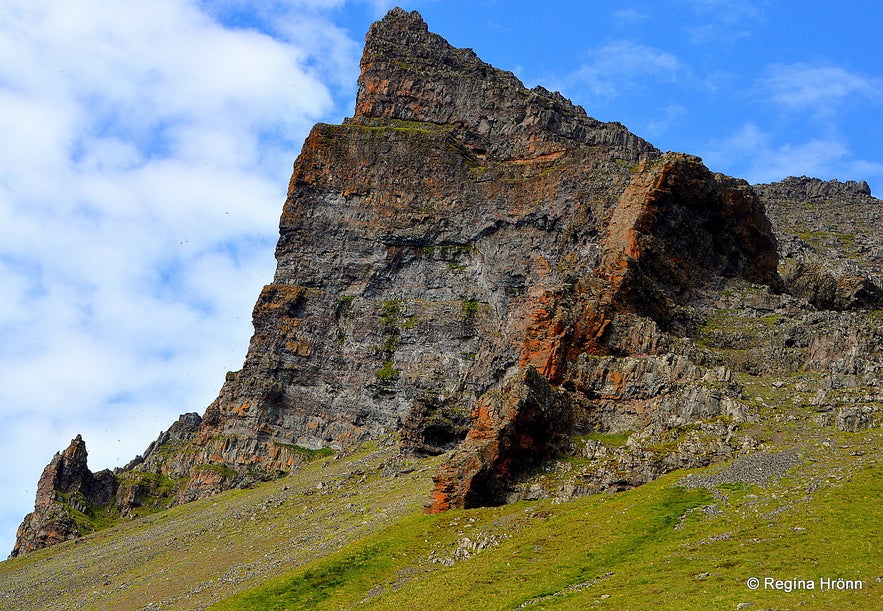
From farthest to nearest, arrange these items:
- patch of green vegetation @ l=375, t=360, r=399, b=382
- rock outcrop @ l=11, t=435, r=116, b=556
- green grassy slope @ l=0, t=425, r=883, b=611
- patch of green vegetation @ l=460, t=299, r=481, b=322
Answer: patch of green vegetation @ l=460, t=299, r=481, b=322 → patch of green vegetation @ l=375, t=360, r=399, b=382 → rock outcrop @ l=11, t=435, r=116, b=556 → green grassy slope @ l=0, t=425, r=883, b=611

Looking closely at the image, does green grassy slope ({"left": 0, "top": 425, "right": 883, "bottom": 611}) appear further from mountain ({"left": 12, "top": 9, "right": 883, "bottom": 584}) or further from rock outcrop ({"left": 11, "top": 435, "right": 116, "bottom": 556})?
rock outcrop ({"left": 11, "top": 435, "right": 116, "bottom": 556})

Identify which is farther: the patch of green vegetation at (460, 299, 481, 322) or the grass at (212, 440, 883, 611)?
the patch of green vegetation at (460, 299, 481, 322)

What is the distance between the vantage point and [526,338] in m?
91.9

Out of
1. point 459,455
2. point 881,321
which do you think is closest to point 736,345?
point 881,321

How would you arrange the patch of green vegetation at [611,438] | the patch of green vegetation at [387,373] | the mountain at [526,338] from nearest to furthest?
the mountain at [526,338] → the patch of green vegetation at [611,438] → the patch of green vegetation at [387,373]

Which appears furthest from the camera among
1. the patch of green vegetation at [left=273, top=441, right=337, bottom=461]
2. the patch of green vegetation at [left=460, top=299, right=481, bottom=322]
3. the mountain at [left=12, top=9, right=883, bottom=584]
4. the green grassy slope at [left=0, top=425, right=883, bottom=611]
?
the patch of green vegetation at [left=460, top=299, right=481, bottom=322]

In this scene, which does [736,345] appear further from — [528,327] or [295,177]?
[295,177]

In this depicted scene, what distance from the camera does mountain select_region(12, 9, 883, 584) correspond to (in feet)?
251

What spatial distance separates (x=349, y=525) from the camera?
85.8 m

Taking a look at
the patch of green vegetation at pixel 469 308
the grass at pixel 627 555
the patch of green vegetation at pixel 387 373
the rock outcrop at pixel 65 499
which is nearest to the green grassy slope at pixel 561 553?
the grass at pixel 627 555

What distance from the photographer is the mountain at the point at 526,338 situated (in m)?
76.5

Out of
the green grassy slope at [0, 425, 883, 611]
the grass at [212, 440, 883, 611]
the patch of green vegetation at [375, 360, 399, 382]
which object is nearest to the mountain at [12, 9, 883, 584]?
the patch of green vegetation at [375, 360, 399, 382]

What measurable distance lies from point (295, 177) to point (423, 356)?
51710 mm

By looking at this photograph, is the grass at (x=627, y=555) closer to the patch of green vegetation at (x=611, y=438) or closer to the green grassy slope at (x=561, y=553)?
the green grassy slope at (x=561, y=553)
